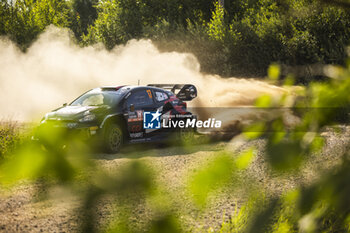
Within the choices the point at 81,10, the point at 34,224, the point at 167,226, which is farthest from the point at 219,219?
the point at 81,10

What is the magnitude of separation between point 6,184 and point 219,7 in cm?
2558

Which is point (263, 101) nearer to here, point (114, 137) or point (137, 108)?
point (114, 137)

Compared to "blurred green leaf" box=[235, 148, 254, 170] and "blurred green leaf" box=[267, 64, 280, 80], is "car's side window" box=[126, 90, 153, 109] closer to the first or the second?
"blurred green leaf" box=[267, 64, 280, 80]

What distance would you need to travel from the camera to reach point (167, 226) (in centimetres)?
86

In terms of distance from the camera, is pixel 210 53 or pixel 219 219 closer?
pixel 219 219

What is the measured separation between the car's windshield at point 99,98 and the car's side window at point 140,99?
9.7 inches

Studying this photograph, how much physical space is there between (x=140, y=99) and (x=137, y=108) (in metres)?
0.28

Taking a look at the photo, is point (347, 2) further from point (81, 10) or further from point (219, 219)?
point (81, 10)

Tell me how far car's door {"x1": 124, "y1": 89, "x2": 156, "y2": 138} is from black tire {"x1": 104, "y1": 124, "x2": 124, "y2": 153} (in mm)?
241

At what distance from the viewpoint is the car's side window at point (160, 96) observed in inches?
379

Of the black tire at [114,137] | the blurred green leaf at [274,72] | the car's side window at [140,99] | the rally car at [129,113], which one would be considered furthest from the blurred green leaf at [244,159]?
the car's side window at [140,99]

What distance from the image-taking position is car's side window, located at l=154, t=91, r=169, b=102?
9.63 metres

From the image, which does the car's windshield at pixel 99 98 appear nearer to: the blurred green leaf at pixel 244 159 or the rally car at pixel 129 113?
the rally car at pixel 129 113

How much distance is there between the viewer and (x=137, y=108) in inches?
357
